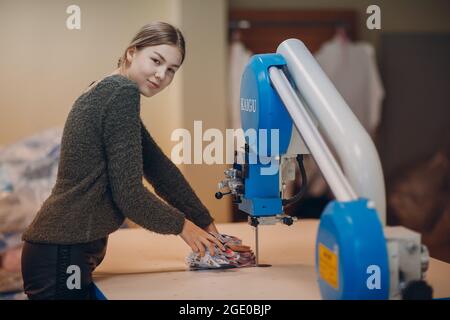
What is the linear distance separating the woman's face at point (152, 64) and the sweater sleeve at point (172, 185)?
0.28m

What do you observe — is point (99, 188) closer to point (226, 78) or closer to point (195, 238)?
point (195, 238)

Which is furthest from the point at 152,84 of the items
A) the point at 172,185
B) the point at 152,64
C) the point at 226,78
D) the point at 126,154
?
the point at 226,78

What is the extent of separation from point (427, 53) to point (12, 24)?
2.64 metres

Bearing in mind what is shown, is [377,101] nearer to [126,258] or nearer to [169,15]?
[169,15]

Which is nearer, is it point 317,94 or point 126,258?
point 317,94

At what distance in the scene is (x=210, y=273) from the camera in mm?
1655

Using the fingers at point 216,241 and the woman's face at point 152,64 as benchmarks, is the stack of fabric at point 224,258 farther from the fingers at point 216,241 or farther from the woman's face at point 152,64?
the woman's face at point 152,64

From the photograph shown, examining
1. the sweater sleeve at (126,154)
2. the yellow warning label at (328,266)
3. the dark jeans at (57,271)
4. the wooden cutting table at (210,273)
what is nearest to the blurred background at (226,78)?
the wooden cutting table at (210,273)

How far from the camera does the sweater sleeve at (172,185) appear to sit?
1.88 metres

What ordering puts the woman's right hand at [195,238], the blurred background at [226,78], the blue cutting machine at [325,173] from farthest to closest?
the blurred background at [226,78], the woman's right hand at [195,238], the blue cutting machine at [325,173]

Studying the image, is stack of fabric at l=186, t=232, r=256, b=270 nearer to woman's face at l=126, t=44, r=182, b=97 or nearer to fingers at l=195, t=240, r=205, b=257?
fingers at l=195, t=240, r=205, b=257

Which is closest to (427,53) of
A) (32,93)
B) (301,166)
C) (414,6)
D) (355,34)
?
(414,6)

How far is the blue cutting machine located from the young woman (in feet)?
0.66

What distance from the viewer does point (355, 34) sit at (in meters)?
4.20
